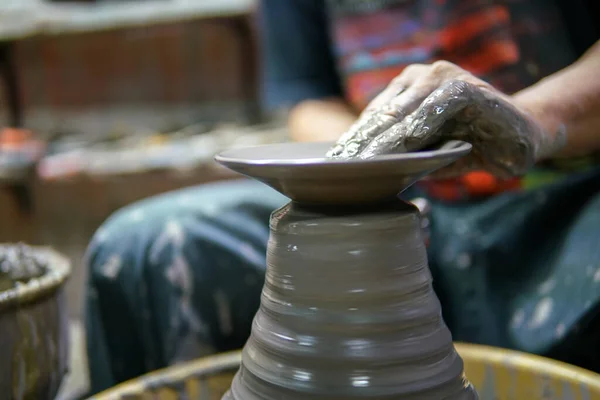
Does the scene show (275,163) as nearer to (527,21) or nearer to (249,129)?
(527,21)

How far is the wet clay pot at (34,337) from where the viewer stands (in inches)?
29.2

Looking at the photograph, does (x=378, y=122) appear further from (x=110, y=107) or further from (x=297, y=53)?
(x=110, y=107)

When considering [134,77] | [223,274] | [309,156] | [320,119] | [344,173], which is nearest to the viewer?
[344,173]

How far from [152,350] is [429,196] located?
53cm

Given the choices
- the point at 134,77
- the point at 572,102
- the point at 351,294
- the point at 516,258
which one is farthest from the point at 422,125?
the point at 134,77

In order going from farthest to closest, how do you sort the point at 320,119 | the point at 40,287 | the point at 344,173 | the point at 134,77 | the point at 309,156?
the point at 134,77, the point at 320,119, the point at 40,287, the point at 309,156, the point at 344,173

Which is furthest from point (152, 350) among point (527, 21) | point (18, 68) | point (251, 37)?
point (18, 68)

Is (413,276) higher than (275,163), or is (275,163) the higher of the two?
(275,163)

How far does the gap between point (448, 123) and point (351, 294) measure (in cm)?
20

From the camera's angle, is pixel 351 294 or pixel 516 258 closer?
pixel 351 294

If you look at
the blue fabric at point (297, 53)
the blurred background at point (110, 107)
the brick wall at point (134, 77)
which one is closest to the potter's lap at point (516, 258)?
the blue fabric at point (297, 53)

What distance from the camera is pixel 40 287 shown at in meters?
0.78

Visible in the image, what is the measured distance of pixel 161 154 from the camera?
2.65 meters

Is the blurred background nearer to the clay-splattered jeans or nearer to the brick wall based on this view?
the brick wall
